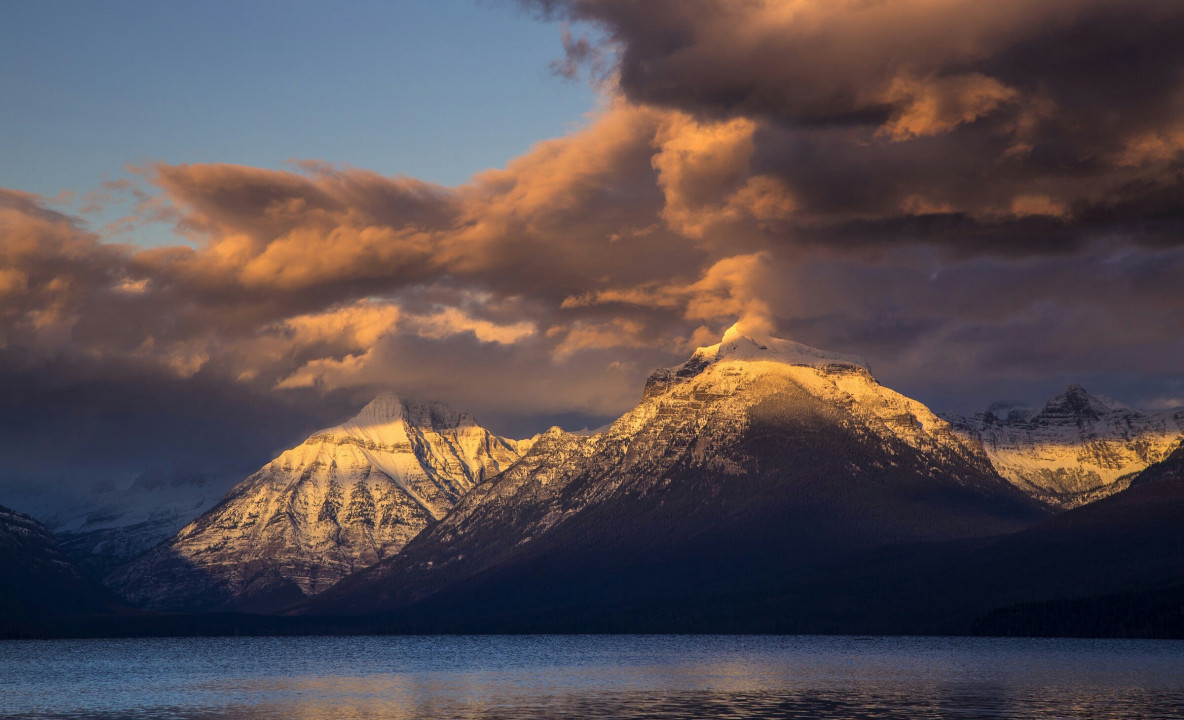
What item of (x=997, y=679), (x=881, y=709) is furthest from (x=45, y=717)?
(x=997, y=679)

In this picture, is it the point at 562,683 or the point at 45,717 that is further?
the point at 562,683

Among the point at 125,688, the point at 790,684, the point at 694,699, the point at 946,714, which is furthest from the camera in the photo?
the point at 125,688

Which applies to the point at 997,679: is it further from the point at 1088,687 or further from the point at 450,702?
the point at 450,702

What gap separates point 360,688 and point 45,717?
49.6 meters

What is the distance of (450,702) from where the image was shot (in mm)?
151750

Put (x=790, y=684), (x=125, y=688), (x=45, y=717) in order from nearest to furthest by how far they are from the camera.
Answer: (x=45, y=717) → (x=790, y=684) → (x=125, y=688)

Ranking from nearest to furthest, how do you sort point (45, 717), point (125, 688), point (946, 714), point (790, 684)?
1. point (946, 714)
2. point (45, 717)
3. point (790, 684)
4. point (125, 688)

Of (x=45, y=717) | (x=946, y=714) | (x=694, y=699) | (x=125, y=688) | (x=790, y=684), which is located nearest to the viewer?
(x=946, y=714)

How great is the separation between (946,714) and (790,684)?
44.9 meters

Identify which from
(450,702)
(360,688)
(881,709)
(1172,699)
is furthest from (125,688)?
(1172,699)

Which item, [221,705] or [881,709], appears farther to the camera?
[221,705]

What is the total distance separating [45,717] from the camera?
454 ft

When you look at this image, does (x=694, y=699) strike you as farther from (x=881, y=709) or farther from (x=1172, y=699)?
(x=1172, y=699)

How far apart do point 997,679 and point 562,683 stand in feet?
191
